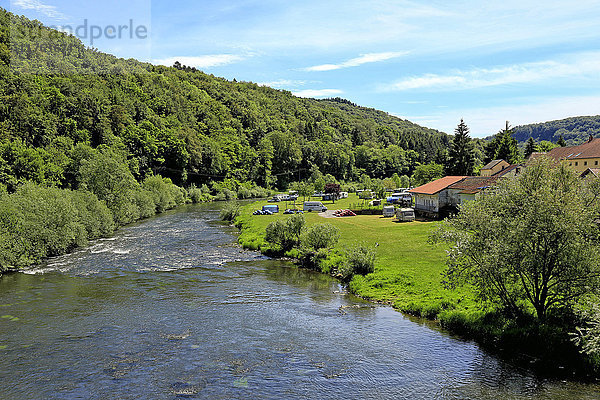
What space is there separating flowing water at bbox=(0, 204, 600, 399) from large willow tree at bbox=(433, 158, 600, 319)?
143 inches

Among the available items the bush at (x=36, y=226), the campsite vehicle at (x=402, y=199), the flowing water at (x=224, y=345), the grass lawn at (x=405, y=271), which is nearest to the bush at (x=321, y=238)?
the grass lawn at (x=405, y=271)

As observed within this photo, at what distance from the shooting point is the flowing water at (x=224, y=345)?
1694 centimetres

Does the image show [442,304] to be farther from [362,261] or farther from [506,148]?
[506,148]

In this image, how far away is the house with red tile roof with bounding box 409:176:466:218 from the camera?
6000 cm

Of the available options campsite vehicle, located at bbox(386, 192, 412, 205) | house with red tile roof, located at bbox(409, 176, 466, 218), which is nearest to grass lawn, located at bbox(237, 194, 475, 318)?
house with red tile roof, located at bbox(409, 176, 466, 218)

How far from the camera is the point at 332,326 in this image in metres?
23.8

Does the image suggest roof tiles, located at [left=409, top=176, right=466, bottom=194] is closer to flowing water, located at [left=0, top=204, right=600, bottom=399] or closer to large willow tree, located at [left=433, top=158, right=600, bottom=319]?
flowing water, located at [left=0, top=204, right=600, bottom=399]

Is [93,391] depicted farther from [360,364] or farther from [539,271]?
[539,271]

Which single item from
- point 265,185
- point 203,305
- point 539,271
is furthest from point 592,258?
point 265,185

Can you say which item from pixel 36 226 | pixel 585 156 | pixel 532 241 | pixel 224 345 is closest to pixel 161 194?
pixel 36 226

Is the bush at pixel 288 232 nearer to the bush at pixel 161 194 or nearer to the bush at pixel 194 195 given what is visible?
the bush at pixel 161 194

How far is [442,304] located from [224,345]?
13064 mm

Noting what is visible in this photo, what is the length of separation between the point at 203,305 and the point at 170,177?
10083 cm

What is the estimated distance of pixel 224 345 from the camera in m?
21.1
